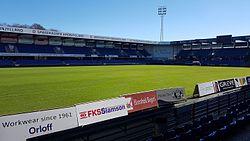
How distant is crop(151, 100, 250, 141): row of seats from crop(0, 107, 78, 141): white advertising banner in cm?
230

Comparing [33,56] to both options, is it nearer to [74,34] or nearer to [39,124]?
[74,34]

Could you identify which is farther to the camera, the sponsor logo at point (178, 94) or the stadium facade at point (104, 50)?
the stadium facade at point (104, 50)

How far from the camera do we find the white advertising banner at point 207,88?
16.5 metres

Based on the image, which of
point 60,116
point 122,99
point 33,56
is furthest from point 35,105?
point 33,56

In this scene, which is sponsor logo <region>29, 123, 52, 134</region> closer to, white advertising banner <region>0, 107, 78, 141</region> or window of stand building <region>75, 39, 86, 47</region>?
white advertising banner <region>0, 107, 78, 141</region>

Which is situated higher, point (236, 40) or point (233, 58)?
point (236, 40)

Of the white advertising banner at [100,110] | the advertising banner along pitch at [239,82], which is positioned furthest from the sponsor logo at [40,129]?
the advertising banner along pitch at [239,82]

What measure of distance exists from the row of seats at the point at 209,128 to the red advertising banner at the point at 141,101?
1.98 meters

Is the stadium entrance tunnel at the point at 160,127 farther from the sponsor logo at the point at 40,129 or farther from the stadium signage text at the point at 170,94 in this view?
the stadium signage text at the point at 170,94

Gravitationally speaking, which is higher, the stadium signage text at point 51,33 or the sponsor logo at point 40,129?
the stadium signage text at point 51,33

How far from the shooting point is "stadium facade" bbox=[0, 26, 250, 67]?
5681 centimetres

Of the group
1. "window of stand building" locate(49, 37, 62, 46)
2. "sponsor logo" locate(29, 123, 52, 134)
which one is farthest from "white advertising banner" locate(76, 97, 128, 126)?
"window of stand building" locate(49, 37, 62, 46)

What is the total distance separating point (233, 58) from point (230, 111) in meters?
69.2

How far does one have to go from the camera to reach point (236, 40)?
241 ft
